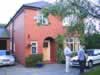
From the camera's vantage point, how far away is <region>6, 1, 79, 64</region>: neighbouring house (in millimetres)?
32031

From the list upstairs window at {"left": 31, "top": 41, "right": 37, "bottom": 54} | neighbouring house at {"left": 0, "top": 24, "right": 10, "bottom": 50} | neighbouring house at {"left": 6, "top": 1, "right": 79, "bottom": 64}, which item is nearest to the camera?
neighbouring house at {"left": 6, "top": 1, "right": 79, "bottom": 64}

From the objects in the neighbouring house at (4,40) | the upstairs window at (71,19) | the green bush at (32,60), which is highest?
the upstairs window at (71,19)

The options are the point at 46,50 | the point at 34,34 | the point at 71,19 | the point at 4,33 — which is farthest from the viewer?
the point at 4,33

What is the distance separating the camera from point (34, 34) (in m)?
32.4

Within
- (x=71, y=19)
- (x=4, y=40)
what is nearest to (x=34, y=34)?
(x=4, y=40)

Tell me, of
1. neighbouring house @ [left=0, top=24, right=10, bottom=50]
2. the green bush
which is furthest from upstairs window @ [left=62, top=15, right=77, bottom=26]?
neighbouring house @ [left=0, top=24, right=10, bottom=50]

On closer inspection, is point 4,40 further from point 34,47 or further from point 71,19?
point 71,19

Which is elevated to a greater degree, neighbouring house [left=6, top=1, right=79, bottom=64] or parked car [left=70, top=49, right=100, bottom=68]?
neighbouring house [left=6, top=1, right=79, bottom=64]

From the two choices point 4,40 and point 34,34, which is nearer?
point 34,34

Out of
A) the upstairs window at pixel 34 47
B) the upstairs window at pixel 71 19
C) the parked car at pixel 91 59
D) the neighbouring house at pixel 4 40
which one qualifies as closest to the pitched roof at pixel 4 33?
the neighbouring house at pixel 4 40

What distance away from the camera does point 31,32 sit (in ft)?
106

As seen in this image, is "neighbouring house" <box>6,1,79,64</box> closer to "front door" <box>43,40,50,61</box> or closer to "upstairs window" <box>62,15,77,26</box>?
"front door" <box>43,40,50,61</box>

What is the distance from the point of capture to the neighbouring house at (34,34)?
105ft

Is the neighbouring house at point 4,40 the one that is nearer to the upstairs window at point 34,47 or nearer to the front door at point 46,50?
the front door at point 46,50
